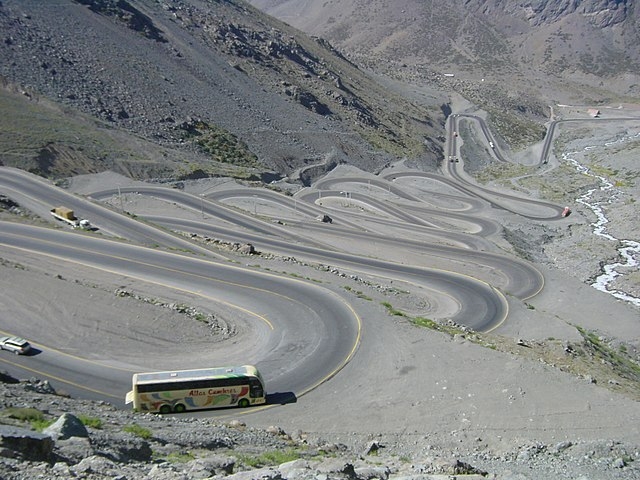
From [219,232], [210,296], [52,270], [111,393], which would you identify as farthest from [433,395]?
[219,232]

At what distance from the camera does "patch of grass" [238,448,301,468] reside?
15.5m

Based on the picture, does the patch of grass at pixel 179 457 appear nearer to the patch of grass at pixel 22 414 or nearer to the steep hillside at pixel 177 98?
the patch of grass at pixel 22 414

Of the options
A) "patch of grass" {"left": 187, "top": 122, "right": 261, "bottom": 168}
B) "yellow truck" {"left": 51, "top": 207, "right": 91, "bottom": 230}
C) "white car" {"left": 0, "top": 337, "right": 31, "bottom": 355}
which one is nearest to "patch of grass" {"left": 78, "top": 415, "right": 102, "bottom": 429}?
"white car" {"left": 0, "top": 337, "right": 31, "bottom": 355}

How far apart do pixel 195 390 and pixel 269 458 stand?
6177 mm

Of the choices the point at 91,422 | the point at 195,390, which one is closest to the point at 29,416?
the point at 91,422

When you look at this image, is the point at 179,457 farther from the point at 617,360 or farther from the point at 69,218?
the point at 69,218

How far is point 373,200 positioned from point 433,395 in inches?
2092

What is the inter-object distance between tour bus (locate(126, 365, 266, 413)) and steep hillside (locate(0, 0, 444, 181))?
46.9 metres

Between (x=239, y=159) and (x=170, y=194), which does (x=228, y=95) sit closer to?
(x=239, y=159)

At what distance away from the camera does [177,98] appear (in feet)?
275

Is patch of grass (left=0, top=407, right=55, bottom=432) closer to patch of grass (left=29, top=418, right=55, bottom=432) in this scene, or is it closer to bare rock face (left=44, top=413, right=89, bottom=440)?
patch of grass (left=29, top=418, right=55, bottom=432)

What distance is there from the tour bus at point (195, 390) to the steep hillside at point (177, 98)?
154 feet

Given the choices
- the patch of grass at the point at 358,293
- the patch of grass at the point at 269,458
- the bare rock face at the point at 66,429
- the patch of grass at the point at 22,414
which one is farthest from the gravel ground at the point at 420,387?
the bare rock face at the point at 66,429

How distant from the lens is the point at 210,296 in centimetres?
3281
